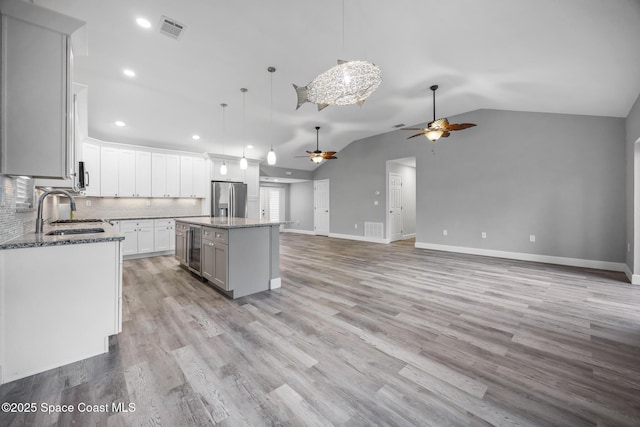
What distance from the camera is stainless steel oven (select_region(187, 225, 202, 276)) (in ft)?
12.5

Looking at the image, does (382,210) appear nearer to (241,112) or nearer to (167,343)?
(241,112)

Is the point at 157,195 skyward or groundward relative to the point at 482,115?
groundward

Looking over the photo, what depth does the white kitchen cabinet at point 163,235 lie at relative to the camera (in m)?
5.60

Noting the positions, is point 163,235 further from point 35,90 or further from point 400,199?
point 400,199

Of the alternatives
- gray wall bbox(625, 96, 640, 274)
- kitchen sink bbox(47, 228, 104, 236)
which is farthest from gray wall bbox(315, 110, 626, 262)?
kitchen sink bbox(47, 228, 104, 236)

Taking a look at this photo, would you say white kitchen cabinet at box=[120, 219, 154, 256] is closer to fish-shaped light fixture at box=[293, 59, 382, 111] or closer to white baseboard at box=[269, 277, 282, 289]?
white baseboard at box=[269, 277, 282, 289]

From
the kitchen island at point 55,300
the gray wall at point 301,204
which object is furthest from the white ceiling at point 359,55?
the gray wall at point 301,204

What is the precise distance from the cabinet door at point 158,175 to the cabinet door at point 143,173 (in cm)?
8

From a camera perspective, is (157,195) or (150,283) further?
(157,195)

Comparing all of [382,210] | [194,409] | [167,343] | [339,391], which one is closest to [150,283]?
[167,343]

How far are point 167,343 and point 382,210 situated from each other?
6.39m

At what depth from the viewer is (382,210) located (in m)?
7.57

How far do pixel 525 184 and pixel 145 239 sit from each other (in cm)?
801

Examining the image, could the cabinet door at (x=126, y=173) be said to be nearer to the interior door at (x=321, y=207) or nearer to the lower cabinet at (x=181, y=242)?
the lower cabinet at (x=181, y=242)
